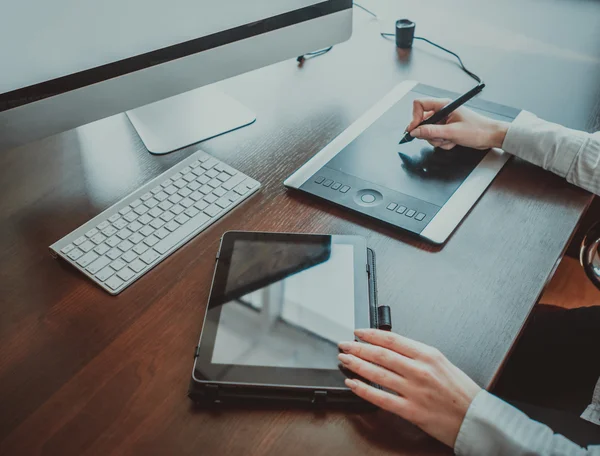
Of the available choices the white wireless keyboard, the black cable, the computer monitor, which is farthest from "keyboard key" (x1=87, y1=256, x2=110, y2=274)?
the black cable

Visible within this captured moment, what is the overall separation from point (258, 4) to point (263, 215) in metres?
0.34

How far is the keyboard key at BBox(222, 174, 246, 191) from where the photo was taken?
812 millimetres

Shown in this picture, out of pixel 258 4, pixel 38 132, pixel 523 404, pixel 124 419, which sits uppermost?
pixel 258 4

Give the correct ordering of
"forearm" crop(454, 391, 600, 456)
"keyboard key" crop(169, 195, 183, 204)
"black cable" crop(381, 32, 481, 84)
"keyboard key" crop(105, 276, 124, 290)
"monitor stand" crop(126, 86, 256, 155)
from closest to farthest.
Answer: "forearm" crop(454, 391, 600, 456), "keyboard key" crop(105, 276, 124, 290), "keyboard key" crop(169, 195, 183, 204), "monitor stand" crop(126, 86, 256, 155), "black cable" crop(381, 32, 481, 84)

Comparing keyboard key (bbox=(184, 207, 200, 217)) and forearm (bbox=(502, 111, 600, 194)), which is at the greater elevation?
forearm (bbox=(502, 111, 600, 194))

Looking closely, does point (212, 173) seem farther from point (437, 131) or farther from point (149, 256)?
point (437, 131)

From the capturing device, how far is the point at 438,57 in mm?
1098

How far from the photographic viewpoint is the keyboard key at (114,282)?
0.69m

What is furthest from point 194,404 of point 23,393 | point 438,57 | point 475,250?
point 438,57

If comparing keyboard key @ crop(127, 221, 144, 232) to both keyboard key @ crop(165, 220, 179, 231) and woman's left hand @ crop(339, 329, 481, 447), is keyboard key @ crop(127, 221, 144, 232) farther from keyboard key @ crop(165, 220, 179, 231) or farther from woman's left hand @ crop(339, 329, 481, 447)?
woman's left hand @ crop(339, 329, 481, 447)

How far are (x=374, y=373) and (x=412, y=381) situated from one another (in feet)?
0.14

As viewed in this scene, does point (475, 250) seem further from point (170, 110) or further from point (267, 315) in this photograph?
point (170, 110)

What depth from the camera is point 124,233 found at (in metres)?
0.74

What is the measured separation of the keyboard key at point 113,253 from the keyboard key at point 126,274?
0.08 feet
